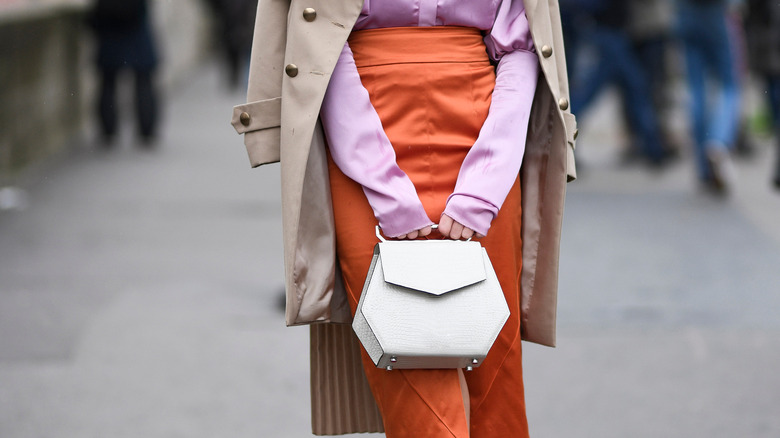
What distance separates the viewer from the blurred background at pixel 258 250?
4.43 metres

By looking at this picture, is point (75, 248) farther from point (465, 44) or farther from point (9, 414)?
point (465, 44)

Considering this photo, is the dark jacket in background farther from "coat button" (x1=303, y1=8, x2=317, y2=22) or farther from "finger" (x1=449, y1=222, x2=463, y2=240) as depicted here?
"finger" (x1=449, y1=222, x2=463, y2=240)

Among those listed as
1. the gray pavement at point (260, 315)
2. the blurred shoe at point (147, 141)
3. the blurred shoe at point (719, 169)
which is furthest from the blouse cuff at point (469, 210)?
the blurred shoe at point (147, 141)

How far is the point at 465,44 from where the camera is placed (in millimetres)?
2768

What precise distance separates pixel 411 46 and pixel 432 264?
0.55 meters

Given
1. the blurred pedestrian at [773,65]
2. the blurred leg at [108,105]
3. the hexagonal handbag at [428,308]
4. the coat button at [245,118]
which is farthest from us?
the blurred leg at [108,105]

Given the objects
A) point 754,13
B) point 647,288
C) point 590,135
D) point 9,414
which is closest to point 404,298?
point 9,414

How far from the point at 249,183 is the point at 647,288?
4333 millimetres

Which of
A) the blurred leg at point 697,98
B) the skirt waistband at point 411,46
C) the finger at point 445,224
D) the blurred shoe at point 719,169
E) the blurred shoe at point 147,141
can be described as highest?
the blurred shoe at point 147,141

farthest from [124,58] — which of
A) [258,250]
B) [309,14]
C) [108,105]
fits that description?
[309,14]

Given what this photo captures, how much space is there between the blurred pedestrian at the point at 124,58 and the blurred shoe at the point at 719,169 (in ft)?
18.1

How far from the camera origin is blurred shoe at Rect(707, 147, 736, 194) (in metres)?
8.09

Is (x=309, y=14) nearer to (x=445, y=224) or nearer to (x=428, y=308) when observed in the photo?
(x=445, y=224)

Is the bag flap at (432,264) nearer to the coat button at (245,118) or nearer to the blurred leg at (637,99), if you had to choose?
the coat button at (245,118)
